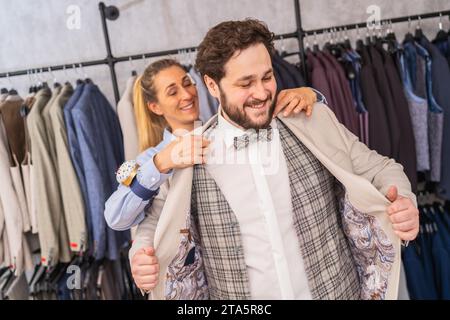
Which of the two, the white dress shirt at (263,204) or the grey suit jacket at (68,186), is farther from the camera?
the grey suit jacket at (68,186)

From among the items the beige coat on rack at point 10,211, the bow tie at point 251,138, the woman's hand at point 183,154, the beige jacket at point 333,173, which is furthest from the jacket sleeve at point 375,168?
the beige coat on rack at point 10,211

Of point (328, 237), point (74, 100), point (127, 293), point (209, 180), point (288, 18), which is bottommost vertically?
point (127, 293)

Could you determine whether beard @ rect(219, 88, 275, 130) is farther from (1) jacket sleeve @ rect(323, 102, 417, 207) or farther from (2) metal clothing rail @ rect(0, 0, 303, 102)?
(2) metal clothing rail @ rect(0, 0, 303, 102)

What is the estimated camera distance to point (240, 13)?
0.96 meters

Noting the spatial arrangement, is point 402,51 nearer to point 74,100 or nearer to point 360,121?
point 360,121

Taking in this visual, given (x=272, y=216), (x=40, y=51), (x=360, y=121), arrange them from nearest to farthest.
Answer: (x=272, y=216) → (x=360, y=121) → (x=40, y=51)

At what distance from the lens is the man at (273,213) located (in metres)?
0.66

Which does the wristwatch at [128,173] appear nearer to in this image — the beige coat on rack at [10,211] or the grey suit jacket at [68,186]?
the grey suit jacket at [68,186]

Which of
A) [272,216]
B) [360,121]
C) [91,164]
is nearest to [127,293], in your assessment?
[91,164]

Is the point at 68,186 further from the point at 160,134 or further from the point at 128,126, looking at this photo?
the point at 160,134

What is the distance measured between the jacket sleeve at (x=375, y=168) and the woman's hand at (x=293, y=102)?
4cm

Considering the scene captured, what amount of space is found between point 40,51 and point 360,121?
0.89 m

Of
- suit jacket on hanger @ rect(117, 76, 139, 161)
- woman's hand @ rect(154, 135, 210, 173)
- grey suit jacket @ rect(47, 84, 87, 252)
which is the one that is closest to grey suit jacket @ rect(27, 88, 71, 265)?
grey suit jacket @ rect(47, 84, 87, 252)

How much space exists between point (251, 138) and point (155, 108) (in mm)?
262
